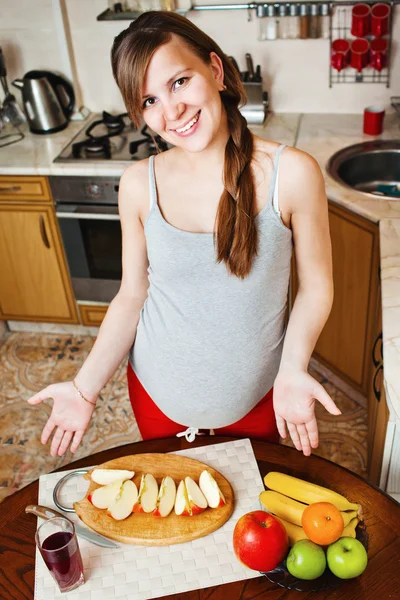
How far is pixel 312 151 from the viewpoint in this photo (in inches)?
112

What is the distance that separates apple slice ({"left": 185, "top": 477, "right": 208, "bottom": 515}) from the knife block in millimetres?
2018

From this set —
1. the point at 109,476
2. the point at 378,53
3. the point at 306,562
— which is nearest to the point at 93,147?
the point at 378,53

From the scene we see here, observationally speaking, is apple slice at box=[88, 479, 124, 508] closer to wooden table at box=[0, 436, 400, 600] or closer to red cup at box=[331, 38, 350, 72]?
wooden table at box=[0, 436, 400, 600]

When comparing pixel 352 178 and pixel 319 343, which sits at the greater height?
pixel 352 178

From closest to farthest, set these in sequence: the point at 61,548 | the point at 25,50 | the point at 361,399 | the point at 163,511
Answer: the point at 61,548 < the point at 163,511 < the point at 361,399 < the point at 25,50

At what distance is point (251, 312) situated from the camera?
1.47m

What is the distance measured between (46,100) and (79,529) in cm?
230

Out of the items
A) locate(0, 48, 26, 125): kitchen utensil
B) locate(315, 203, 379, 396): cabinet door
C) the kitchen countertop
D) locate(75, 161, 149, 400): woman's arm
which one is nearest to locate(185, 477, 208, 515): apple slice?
locate(75, 161, 149, 400): woman's arm

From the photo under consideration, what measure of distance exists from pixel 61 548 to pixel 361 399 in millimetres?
1878

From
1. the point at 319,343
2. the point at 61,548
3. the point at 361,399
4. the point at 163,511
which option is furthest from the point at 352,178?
the point at 61,548

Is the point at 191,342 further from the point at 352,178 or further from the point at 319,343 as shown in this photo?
the point at 352,178

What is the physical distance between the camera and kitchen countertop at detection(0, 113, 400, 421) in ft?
7.59

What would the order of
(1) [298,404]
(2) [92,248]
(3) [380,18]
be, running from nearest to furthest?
1. (1) [298,404]
2. (3) [380,18]
3. (2) [92,248]

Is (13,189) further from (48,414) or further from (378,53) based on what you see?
(378,53)
